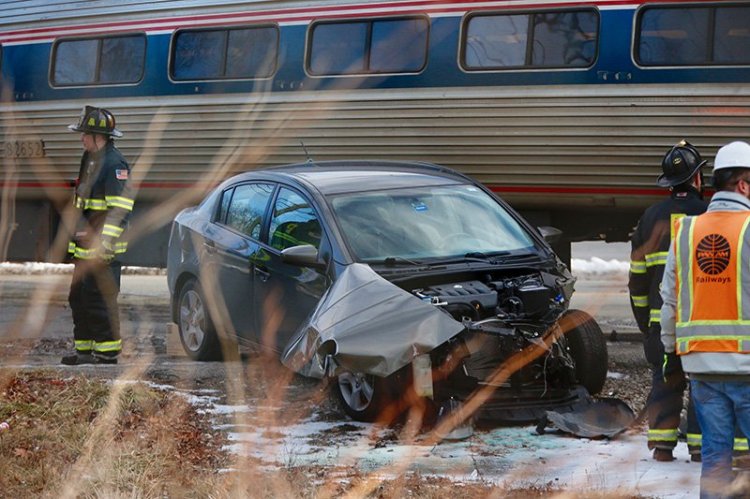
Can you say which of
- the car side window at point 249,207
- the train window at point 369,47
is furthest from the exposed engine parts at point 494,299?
the train window at point 369,47

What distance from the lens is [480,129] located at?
12.5 meters

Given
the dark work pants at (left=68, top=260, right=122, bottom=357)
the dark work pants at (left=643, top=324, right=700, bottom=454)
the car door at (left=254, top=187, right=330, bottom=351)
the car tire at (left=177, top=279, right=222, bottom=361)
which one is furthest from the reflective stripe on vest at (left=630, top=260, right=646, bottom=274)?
the dark work pants at (left=68, top=260, right=122, bottom=357)

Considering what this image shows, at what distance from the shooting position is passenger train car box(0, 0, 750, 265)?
38.1ft

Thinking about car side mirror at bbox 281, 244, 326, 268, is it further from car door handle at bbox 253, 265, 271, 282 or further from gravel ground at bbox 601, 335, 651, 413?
gravel ground at bbox 601, 335, 651, 413

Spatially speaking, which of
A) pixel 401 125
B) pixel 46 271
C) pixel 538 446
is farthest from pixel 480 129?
pixel 46 271

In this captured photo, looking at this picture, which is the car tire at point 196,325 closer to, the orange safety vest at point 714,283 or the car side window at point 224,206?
the car side window at point 224,206

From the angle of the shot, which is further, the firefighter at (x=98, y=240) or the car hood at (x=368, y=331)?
the firefighter at (x=98, y=240)

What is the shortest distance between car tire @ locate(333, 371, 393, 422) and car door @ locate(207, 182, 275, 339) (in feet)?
4.48

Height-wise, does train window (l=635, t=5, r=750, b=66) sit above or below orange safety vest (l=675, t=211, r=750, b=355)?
above

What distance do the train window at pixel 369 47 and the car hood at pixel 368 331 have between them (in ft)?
17.4

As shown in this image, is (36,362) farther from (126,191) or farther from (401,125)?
(401,125)

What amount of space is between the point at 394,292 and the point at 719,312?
8.23 feet

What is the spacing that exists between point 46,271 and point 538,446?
45.1 ft

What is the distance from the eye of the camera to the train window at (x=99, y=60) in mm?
14812
